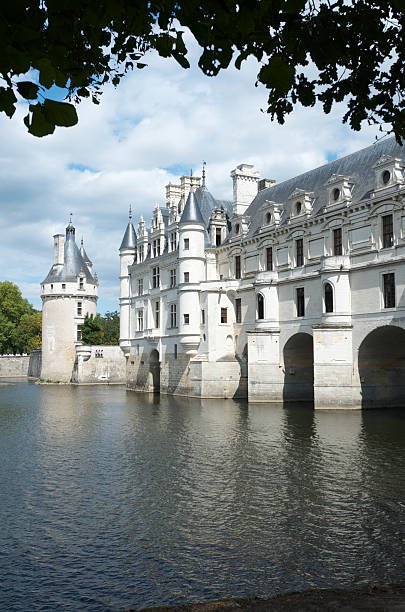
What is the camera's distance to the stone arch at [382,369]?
30.6m

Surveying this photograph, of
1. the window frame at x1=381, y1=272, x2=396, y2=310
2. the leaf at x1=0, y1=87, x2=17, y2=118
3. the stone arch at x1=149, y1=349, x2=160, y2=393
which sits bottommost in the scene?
the stone arch at x1=149, y1=349, x2=160, y2=393

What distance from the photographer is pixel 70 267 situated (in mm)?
68438

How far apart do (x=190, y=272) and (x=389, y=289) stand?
16570 mm

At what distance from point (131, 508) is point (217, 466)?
14.5 ft

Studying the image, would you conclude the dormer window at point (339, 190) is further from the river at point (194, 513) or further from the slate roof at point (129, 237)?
the slate roof at point (129, 237)

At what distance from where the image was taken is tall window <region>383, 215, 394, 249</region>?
29.5m

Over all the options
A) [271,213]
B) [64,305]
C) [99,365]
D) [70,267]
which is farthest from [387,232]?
[70,267]

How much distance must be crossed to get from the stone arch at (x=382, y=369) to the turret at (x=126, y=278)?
26752 millimetres

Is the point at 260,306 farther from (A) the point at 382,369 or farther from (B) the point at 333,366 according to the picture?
(A) the point at 382,369

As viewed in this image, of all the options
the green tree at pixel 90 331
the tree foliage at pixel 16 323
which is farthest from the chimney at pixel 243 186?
the tree foliage at pixel 16 323

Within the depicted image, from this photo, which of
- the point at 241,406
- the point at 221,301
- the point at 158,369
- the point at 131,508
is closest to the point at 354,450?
the point at 131,508

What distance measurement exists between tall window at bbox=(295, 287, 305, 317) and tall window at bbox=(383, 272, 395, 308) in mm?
6215

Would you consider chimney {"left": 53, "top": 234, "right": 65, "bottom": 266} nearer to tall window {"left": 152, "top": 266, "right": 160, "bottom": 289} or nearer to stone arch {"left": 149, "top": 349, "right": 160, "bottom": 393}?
tall window {"left": 152, "top": 266, "right": 160, "bottom": 289}

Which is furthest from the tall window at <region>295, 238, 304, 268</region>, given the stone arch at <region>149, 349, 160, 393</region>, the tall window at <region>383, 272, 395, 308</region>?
the stone arch at <region>149, 349, 160, 393</region>
